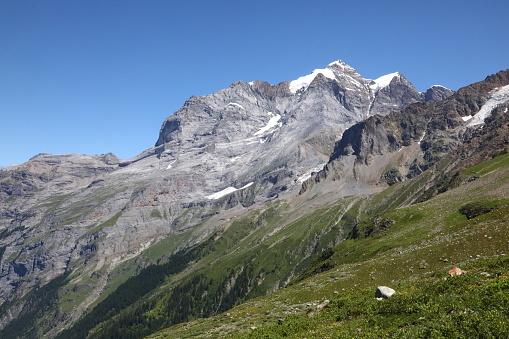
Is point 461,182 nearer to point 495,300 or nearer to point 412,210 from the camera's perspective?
point 412,210

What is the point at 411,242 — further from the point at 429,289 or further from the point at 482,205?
the point at 429,289

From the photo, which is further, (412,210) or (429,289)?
(412,210)

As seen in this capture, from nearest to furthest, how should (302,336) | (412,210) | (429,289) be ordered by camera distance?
(302,336)
(429,289)
(412,210)

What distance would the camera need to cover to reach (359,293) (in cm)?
3628

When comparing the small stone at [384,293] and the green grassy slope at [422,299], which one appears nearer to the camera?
the green grassy slope at [422,299]

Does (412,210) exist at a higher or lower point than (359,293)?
lower

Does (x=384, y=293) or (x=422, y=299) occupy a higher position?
(x=422, y=299)

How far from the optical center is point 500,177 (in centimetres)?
11475

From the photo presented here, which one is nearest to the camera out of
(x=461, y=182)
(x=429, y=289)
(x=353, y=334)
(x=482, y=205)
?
(x=353, y=334)

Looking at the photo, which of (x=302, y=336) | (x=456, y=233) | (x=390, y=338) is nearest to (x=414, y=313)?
(x=390, y=338)

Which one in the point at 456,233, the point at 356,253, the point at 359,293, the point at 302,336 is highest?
the point at 302,336

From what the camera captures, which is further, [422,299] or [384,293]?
[384,293]

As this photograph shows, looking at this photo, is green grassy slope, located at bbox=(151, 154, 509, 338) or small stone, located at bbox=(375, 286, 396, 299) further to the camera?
small stone, located at bbox=(375, 286, 396, 299)

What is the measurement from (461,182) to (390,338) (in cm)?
15848
